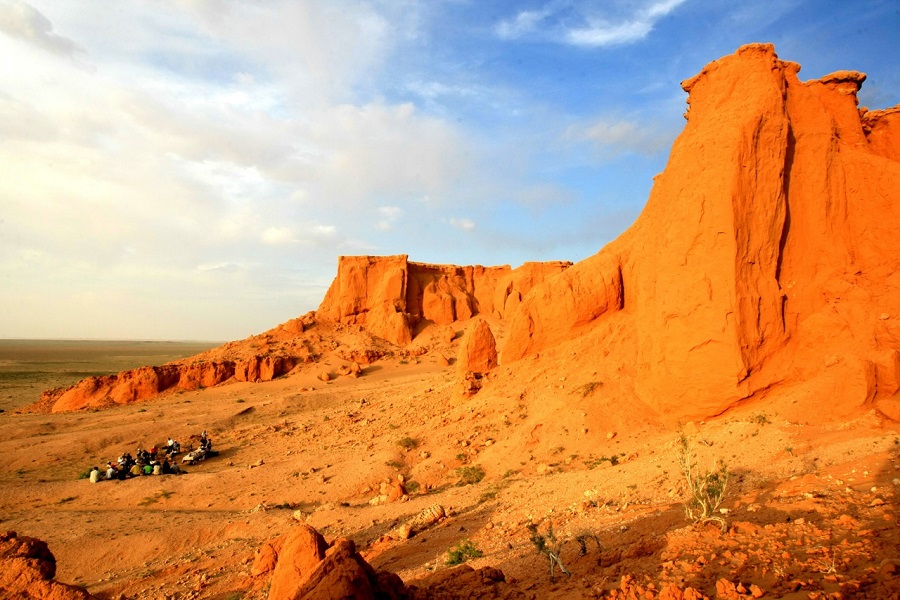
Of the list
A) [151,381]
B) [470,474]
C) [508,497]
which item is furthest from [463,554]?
[151,381]

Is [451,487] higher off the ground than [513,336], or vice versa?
[513,336]

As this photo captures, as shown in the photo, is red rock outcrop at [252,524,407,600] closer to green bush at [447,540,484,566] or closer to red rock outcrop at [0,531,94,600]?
green bush at [447,540,484,566]

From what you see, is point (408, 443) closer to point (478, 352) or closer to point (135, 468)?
point (478, 352)

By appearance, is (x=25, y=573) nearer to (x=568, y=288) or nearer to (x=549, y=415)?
(x=549, y=415)

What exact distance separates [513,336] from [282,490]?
25.0 feet

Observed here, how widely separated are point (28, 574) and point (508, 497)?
276 inches

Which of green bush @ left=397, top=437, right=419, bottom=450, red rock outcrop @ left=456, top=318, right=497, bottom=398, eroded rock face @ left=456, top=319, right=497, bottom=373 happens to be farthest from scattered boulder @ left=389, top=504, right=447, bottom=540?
eroded rock face @ left=456, top=319, right=497, bottom=373

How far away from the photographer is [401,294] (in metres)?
42.8

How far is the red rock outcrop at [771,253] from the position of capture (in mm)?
9492

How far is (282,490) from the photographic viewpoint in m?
12.6

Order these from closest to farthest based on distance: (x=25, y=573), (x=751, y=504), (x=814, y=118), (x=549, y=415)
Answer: (x=25, y=573)
(x=751, y=504)
(x=814, y=118)
(x=549, y=415)

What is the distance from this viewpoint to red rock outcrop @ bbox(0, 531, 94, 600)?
15.6 ft

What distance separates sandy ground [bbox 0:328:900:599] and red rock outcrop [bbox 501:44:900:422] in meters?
0.81

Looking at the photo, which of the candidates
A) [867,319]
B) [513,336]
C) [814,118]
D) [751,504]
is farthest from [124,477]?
[814,118]
